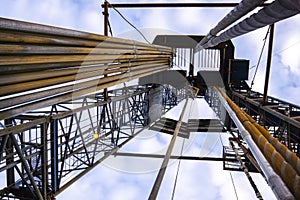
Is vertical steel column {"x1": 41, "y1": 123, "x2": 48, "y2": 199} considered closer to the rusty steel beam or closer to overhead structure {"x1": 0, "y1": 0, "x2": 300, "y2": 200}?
overhead structure {"x1": 0, "y1": 0, "x2": 300, "y2": 200}

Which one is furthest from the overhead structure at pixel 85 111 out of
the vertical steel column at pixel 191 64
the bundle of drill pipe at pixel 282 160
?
the vertical steel column at pixel 191 64

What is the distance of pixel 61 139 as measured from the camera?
169 inches

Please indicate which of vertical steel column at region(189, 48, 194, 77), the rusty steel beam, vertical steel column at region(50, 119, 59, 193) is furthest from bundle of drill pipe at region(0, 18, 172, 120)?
vertical steel column at region(189, 48, 194, 77)

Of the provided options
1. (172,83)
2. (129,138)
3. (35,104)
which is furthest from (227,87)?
(35,104)

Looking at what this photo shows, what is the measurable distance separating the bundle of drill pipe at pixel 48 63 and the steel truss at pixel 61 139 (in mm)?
502

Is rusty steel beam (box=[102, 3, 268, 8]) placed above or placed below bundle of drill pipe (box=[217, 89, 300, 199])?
above

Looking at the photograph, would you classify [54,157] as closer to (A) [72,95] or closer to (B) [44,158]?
(B) [44,158]

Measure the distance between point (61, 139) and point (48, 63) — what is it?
8.09ft

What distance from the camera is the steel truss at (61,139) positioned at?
2918mm

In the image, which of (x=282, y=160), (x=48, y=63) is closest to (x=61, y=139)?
(x=48, y=63)

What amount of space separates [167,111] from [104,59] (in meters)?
6.28

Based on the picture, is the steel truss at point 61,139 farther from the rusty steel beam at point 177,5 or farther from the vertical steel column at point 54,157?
the rusty steel beam at point 177,5

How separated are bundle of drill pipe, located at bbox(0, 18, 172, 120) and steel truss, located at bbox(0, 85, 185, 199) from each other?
0.50 meters

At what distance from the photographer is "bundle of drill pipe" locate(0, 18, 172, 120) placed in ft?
5.42
